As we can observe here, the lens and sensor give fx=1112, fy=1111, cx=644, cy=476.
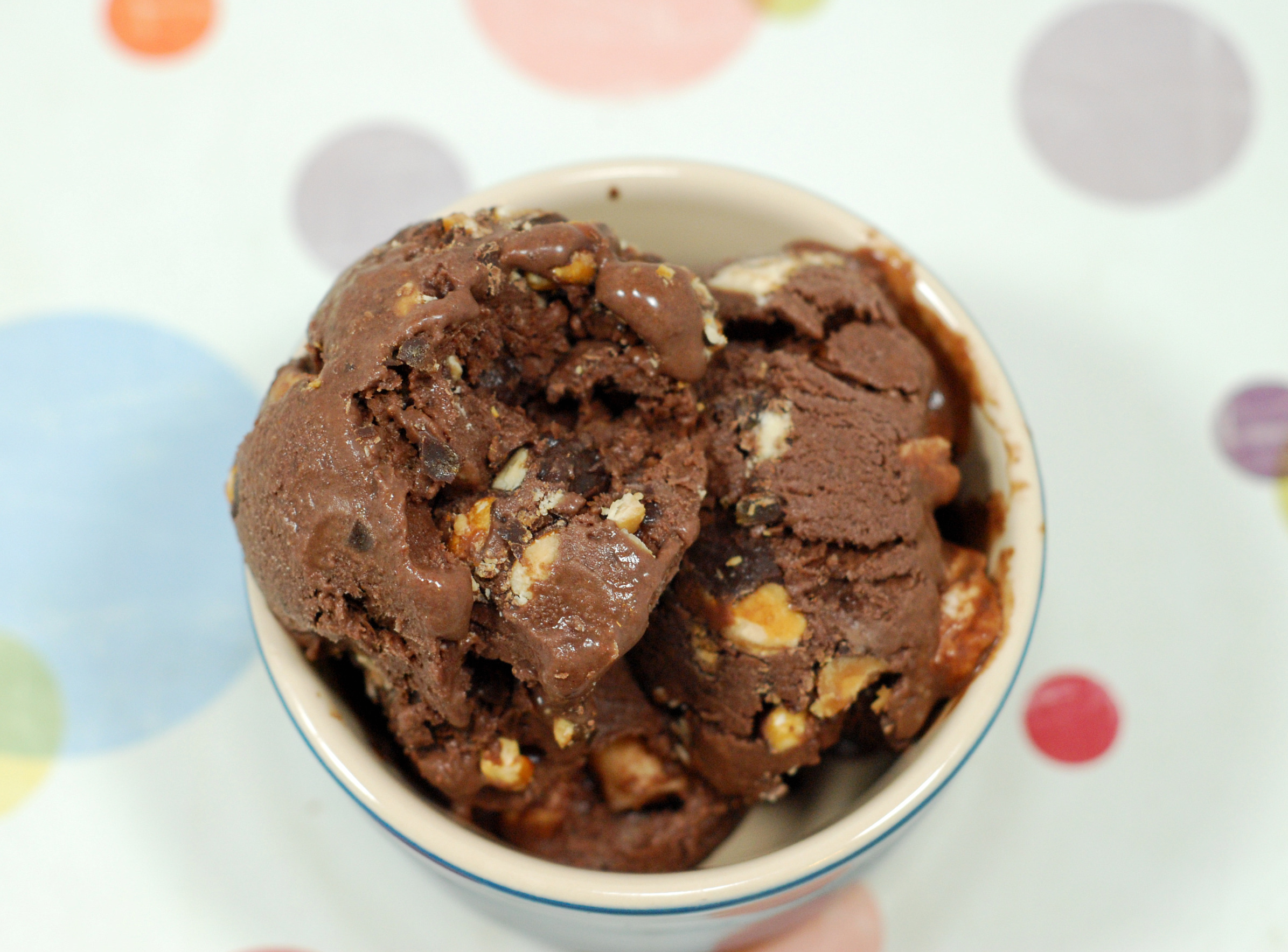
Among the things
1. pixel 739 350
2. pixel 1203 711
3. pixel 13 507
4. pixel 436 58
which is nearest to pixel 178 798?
pixel 13 507

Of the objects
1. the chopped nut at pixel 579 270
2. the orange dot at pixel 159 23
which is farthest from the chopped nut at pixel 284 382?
the orange dot at pixel 159 23

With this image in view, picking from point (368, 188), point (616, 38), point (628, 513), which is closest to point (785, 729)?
point (628, 513)

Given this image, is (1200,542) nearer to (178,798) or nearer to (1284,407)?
(1284,407)

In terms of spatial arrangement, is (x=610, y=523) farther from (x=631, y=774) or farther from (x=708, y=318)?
(x=631, y=774)

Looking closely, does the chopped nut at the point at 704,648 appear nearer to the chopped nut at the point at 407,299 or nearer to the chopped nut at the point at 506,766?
the chopped nut at the point at 506,766

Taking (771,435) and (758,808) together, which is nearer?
(771,435)

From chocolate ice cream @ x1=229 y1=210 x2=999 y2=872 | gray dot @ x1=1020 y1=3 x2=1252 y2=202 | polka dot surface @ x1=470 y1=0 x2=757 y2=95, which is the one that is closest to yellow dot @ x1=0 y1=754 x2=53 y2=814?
chocolate ice cream @ x1=229 y1=210 x2=999 y2=872

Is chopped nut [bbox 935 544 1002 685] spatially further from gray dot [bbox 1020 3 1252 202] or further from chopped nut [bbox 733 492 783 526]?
gray dot [bbox 1020 3 1252 202]
